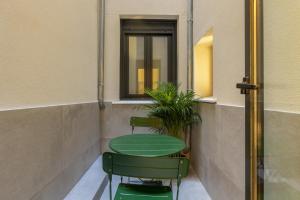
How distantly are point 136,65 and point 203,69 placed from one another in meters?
1.16

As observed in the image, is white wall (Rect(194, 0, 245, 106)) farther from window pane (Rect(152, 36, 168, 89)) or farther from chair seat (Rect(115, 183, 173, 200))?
window pane (Rect(152, 36, 168, 89))

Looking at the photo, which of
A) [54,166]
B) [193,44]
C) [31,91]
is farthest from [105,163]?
[193,44]

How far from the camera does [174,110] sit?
3.12m

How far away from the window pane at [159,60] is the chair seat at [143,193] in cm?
236

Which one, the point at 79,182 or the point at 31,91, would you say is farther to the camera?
the point at 79,182

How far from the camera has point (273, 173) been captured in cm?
121

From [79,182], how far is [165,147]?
1.01 meters

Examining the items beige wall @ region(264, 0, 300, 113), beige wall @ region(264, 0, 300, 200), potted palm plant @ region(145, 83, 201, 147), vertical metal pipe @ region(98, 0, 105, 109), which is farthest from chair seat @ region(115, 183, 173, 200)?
vertical metal pipe @ region(98, 0, 105, 109)

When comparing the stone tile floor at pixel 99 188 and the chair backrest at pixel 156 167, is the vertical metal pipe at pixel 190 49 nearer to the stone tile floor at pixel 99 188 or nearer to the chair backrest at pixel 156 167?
the stone tile floor at pixel 99 188

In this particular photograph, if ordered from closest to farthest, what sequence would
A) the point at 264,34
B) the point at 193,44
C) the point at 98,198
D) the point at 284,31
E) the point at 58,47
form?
the point at 284,31 → the point at 264,34 → the point at 58,47 → the point at 98,198 → the point at 193,44

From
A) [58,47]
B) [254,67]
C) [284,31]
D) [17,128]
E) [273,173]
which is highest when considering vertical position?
[58,47]

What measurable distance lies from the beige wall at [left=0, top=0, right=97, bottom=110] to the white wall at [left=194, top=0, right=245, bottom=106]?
1.40 m

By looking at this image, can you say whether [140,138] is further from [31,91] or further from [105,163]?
[31,91]

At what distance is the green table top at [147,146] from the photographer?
6.49ft
